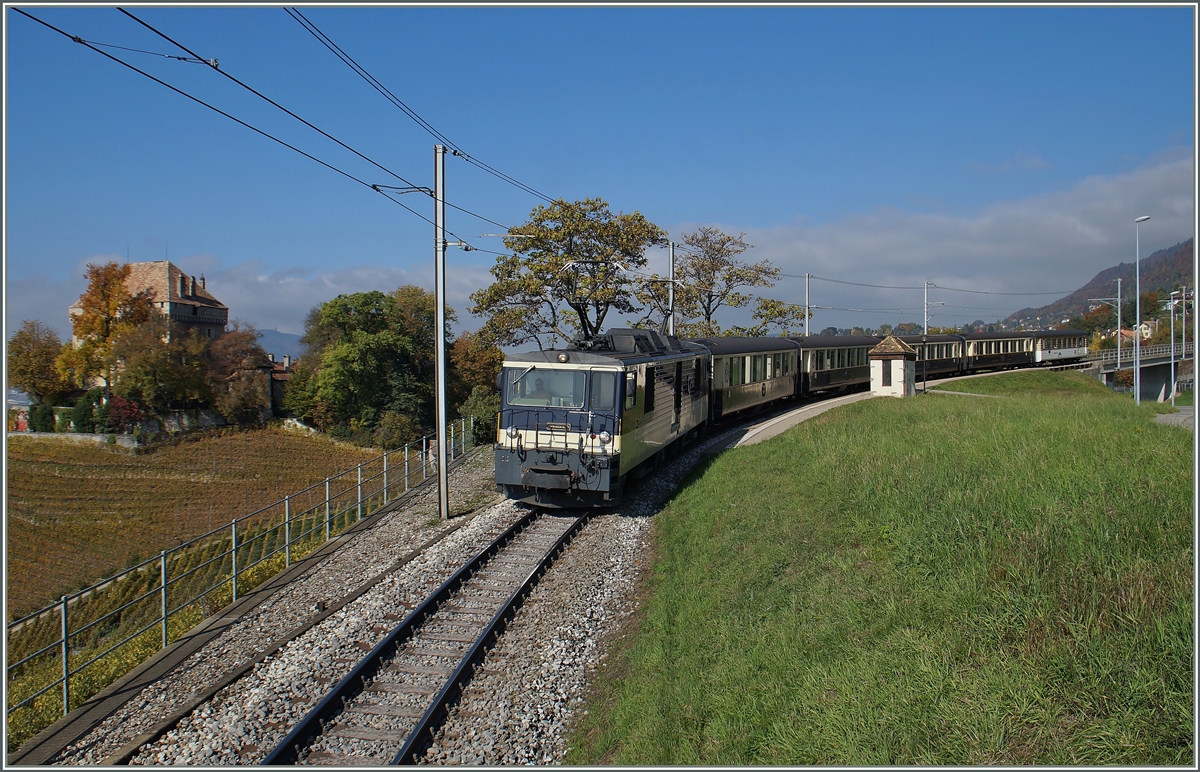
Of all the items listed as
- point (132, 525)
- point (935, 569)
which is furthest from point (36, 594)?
point (935, 569)

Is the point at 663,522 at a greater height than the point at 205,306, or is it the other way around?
the point at 205,306

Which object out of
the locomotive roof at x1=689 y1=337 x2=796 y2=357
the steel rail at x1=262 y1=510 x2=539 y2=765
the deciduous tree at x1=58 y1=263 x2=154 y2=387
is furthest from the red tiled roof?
the steel rail at x1=262 y1=510 x2=539 y2=765

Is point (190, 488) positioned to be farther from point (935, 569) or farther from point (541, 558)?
point (935, 569)

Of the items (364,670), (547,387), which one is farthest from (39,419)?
(364,670)

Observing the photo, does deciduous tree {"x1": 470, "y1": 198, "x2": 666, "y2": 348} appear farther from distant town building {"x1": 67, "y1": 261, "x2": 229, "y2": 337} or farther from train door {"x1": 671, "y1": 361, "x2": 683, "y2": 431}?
distant town building {"x1": 67, "y1": 261, "x2": 229, "y2": 337}

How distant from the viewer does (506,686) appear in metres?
7.64

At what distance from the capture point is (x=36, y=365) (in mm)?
53562

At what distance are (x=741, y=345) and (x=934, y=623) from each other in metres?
19.7

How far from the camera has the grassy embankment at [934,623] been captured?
4.68 metres

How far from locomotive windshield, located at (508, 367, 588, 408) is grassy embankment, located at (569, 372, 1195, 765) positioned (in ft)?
11.8

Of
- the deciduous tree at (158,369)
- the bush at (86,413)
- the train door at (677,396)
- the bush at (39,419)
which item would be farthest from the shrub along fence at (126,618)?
the bush at (39,419)

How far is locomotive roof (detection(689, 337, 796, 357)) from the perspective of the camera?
2315 centimetres

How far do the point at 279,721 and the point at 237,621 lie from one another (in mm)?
3076

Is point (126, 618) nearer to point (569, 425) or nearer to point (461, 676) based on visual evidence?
point (569, 425)
